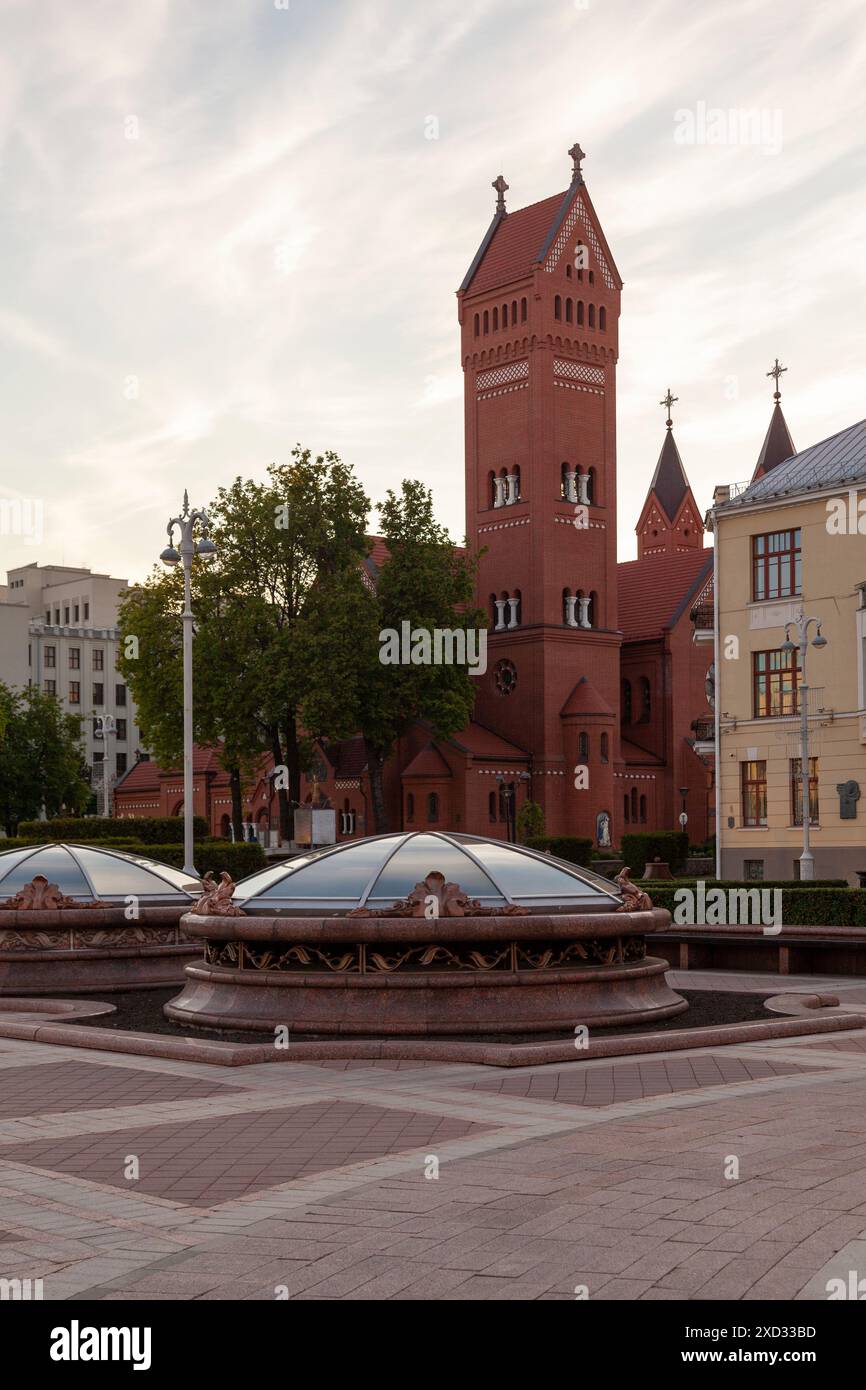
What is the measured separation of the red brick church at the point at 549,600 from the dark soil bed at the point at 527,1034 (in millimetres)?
48472

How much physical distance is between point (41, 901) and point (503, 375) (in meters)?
56.7

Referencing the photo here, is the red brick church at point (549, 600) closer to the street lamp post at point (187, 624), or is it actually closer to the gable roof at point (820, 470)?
the gable roof at point (820, 470)

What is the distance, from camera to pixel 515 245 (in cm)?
7169

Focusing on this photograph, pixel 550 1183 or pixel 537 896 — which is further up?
pixel 537 896

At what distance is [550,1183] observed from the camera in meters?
7.38

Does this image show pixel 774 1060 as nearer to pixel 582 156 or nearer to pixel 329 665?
pixel 329 665

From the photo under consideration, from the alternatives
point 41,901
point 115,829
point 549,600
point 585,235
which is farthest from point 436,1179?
point 585,235
